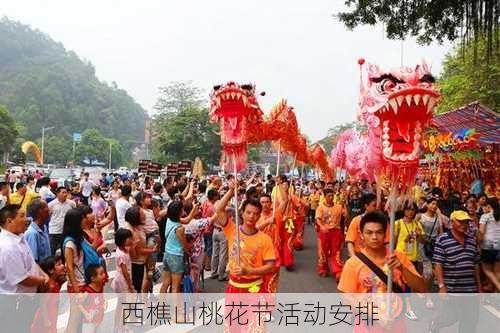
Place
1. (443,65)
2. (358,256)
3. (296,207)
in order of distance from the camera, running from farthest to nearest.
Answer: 1. (443,65)
2. (296,207)
3. (358,256)

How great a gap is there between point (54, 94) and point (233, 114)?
88.3 m

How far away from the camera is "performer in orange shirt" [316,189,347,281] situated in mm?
7785

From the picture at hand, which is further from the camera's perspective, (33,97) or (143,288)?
(33,97)

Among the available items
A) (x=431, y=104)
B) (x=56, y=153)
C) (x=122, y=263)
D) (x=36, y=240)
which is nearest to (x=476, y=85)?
(x=431, y=104)

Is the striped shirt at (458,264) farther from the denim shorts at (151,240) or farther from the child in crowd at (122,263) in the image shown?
the denim shorts at (151,240)

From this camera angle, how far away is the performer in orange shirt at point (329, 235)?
7.79 meters

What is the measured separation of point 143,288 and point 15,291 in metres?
1.99

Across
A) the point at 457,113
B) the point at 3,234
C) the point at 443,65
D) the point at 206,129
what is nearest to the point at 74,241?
the point at 3,234

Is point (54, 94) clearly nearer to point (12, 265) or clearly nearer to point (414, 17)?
point (414, 17)

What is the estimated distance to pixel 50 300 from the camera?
137 inches

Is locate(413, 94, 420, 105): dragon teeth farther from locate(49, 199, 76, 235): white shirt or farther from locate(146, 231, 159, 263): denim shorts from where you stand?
locate(49, 199, 76, 235): white shirt

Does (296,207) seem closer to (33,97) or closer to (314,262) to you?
(314,262)

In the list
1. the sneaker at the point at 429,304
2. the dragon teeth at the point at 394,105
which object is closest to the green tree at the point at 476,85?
the sneaker at the point at 429,304

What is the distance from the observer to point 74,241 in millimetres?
3697
